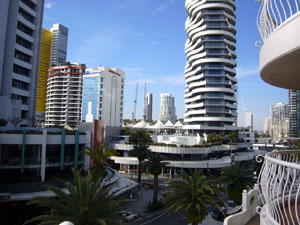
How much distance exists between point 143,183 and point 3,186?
25706 millimetres

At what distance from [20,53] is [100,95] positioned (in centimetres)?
4687

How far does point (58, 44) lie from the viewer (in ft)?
557

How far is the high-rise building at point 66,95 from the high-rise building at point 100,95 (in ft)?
52.4

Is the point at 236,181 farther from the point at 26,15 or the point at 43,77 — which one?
the point at 43,77

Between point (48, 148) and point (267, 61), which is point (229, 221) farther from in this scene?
point (48, 148)

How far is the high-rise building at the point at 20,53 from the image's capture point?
4277cm

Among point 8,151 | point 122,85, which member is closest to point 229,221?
point 8,151

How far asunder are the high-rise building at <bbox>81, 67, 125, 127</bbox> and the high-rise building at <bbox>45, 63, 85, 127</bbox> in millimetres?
15966

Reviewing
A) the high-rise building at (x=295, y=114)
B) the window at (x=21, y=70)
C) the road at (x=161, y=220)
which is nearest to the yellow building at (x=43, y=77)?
the window at (x=21, y=70)

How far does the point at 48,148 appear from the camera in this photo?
3156 centimetres

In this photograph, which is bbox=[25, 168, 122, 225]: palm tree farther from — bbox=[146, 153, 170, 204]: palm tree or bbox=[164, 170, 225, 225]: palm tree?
bbox=[146, 153, 170, 204]: palm tree

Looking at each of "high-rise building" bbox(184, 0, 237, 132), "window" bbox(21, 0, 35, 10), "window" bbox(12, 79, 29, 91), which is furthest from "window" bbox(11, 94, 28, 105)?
"high-rise building" bbox(184, 0, 237, 132)

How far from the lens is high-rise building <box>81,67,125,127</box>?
9206cm

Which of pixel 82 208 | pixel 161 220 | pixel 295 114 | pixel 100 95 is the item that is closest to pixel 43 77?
pixel 100 95
